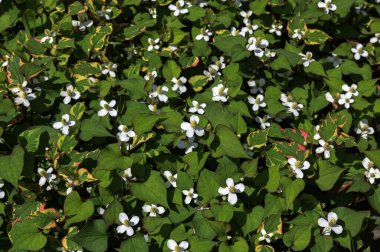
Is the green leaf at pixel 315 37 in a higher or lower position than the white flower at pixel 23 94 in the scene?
lower

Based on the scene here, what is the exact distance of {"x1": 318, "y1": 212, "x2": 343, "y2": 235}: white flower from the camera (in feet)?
9.40

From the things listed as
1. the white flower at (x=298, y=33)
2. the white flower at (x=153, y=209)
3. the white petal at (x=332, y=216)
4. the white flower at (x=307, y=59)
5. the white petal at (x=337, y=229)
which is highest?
the white flower at (x=298, y=33)

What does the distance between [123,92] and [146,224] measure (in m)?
1.21

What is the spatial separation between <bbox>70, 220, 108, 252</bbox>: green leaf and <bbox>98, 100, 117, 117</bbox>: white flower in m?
0.87

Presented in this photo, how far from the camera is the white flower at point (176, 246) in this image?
2754 millimetres

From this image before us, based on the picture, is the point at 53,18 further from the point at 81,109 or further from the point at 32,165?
the point at 32,165

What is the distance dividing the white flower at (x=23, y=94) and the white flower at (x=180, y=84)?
3.72 feet

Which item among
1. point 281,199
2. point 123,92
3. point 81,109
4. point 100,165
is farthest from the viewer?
point 123,92

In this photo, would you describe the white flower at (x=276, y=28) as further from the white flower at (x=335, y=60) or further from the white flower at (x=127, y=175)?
the white flower at (x=127, y=175)

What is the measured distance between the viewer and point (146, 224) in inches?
111

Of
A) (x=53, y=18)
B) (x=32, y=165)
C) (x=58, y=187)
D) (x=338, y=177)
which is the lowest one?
(x=338, y=177)

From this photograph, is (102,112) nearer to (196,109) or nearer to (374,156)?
(196,109)

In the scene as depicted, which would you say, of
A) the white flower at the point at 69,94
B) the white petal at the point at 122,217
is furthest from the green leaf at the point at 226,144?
the white flower at the point at 69,94

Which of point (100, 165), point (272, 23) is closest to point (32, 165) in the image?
point (100, 165)
